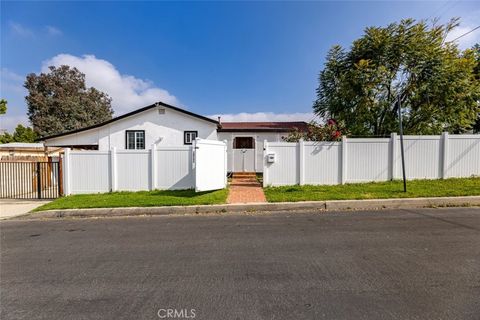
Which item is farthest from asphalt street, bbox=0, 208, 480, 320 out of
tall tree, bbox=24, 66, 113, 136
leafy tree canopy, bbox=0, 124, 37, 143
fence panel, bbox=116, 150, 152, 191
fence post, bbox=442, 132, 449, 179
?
leafy tree canopy, bbox=0, 124, 37, 143

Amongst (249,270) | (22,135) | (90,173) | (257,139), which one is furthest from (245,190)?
(22,135)

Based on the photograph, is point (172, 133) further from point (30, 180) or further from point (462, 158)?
point (462, 158)

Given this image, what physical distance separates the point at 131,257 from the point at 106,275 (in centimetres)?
66

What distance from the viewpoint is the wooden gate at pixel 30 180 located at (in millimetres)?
11406

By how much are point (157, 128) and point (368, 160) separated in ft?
37.2

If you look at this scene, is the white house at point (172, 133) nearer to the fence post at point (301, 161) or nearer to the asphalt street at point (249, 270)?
the fence post at point (301, 161)

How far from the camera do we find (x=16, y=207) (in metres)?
9.29

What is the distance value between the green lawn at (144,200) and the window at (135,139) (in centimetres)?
562

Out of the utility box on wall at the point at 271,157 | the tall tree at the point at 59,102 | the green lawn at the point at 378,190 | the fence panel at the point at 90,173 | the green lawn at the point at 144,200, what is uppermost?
the tall tree at the point at 59,102

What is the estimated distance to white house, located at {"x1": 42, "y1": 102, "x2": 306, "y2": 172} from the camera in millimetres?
15633

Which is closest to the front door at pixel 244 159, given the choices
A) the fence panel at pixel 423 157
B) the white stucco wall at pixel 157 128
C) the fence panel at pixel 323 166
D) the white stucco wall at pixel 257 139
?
the white stucco wall at pixel 257 139

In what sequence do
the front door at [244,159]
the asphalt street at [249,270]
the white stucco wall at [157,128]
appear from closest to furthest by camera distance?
the asphalt street at [249,270] → the white stucco wall at [157,128] → the front door at [244,159]

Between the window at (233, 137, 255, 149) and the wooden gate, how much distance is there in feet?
29.1

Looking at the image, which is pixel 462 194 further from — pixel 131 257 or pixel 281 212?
pixel 131 257
